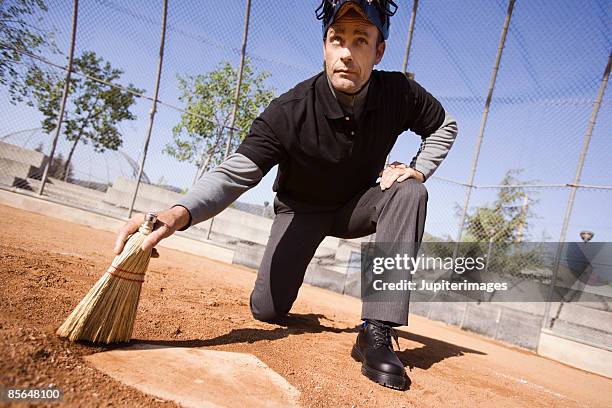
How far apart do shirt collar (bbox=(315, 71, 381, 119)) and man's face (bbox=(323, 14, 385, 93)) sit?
0.08 metres

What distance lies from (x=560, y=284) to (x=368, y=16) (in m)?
6.25

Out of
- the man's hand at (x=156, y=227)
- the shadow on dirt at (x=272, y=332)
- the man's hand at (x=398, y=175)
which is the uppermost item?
the man's hand at (x=398, y=175)

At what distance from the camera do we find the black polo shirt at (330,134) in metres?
2.21

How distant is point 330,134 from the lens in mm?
2305

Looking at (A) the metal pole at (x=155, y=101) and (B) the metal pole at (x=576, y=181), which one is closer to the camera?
(B) the metal pole at (x=576, y=181)

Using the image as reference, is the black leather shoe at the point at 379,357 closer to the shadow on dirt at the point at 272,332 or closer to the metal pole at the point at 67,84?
the shadow on dirt at the point at 272,332

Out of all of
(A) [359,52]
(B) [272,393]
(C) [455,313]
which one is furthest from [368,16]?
(C) [455,313]

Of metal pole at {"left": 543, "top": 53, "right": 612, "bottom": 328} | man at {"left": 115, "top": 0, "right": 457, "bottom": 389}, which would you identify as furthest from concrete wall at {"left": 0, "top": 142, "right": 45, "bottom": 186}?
metal pole at {"left": 543, "top": 53, "right": 612, "bottom": 328}

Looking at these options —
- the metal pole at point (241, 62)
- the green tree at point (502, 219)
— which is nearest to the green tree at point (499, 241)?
the green tree at point (502, 219)

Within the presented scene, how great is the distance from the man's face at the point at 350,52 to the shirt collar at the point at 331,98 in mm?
82

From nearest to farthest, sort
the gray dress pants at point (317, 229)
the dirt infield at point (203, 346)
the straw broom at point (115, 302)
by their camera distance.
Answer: the dirt infield at point (203, 346), the straw broom at point (115, 302), the gray dress pants at point (317, 229)

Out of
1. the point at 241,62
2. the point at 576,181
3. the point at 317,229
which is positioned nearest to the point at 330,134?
the point at 317,229

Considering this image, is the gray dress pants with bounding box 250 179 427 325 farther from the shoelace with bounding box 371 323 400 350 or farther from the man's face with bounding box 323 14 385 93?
the man's face with bounding box 323 14 385 93

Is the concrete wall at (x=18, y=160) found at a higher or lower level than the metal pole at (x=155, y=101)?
lower
